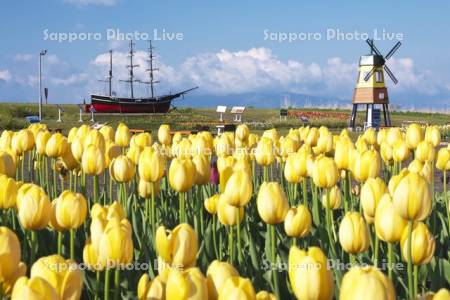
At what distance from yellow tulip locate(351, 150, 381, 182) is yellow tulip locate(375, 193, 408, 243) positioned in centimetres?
119

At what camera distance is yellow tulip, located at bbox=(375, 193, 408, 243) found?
2.54 metres

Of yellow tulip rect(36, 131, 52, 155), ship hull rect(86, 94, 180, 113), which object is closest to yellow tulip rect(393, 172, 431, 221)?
yellow tulip rect(36, 131, 52, 155)

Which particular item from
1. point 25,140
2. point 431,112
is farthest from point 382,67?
point 25,140

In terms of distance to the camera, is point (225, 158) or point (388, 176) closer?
point (225, 158)

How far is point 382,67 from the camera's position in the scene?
37.5 metres

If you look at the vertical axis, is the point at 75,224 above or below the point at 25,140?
below

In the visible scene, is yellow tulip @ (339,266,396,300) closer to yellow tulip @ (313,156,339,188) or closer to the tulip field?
the tulip field

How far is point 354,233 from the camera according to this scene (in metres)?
2.60

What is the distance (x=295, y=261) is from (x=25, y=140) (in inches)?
136

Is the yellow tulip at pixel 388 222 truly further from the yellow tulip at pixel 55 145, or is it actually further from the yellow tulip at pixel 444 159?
the yellow tulip at pixel 55 145

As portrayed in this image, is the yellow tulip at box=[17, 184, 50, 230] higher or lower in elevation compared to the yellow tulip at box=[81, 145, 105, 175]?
lower

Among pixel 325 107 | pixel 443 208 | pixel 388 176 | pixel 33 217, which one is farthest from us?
pixel 325 107

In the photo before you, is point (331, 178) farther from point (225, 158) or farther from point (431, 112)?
point (431, 112)

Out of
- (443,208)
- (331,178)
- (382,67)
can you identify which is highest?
(382,67)
